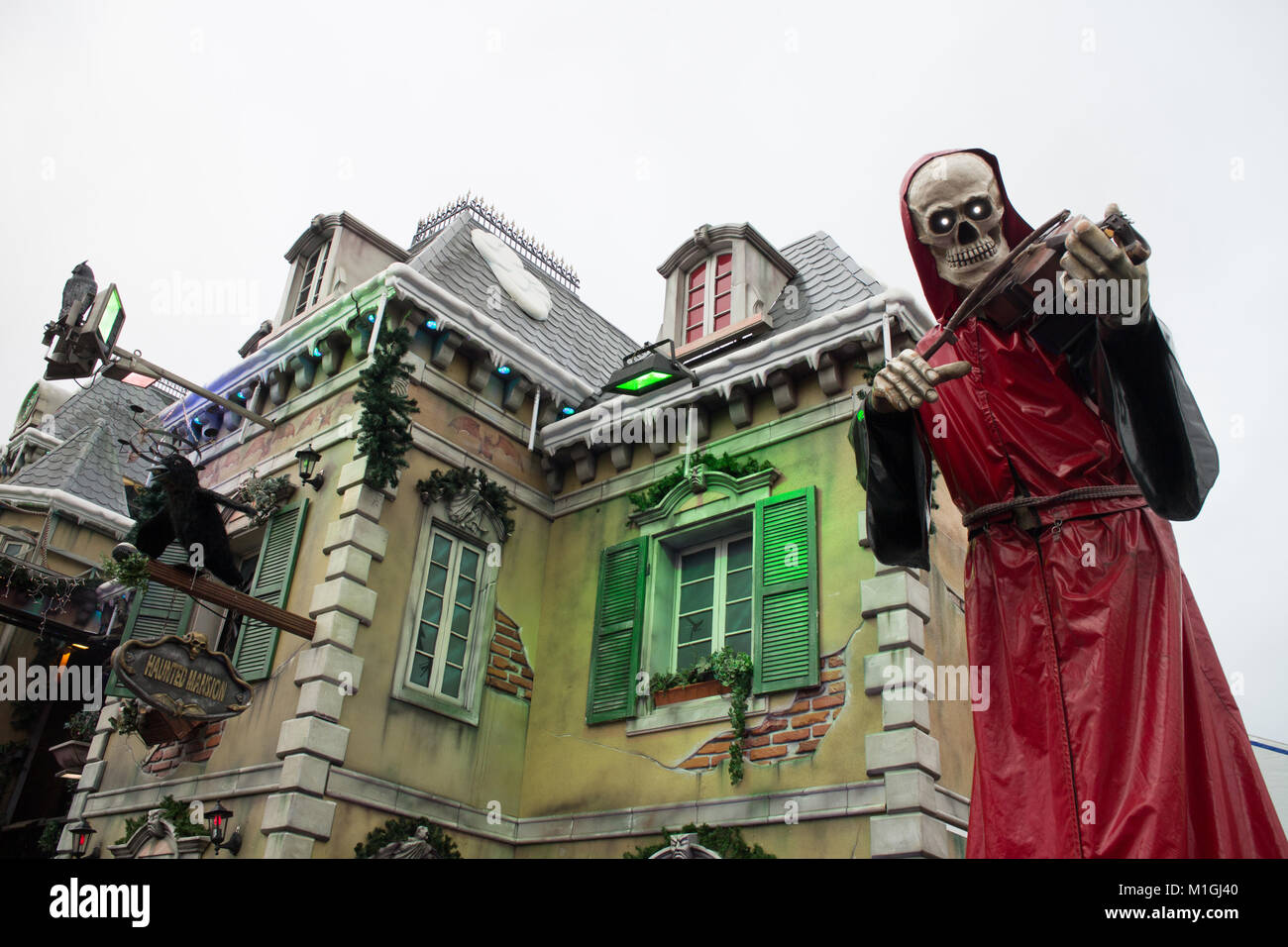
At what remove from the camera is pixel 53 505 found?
1594cm

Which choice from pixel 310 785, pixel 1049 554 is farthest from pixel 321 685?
pixel 1049 554

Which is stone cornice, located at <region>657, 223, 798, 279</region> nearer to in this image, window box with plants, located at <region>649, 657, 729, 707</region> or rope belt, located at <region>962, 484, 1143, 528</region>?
window box with plants, located at <region>649, 657, 729, 707</region>

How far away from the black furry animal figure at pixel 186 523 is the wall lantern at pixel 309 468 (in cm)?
92

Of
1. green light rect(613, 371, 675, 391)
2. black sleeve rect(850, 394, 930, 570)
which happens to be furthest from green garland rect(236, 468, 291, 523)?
black sleeve rect(850, 394, 930, 570)

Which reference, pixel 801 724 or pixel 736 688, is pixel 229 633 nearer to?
pixel 736 688

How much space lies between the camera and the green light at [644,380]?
912cm

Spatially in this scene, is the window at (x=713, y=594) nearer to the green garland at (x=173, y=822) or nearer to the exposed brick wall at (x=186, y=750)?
the exposed brick wall at (x=186, y=750)

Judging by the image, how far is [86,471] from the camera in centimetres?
1705

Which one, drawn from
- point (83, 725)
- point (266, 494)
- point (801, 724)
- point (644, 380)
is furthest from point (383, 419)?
point (83, 725)

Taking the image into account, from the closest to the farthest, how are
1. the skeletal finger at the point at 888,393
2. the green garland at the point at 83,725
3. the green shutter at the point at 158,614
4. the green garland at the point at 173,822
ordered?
the skeletal finger at the point at 888,393 < the green garland at the point at 173,822 < the green shutter at the point at 158,614 < the green garland at the point at 83,725

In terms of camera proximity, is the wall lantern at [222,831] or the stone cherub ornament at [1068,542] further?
the wall lantern at [222,831]

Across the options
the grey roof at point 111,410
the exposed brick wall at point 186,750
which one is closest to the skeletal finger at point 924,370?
the exposed brick wall at point 186,750

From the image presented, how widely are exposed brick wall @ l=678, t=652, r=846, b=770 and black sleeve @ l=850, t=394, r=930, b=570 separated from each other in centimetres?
416

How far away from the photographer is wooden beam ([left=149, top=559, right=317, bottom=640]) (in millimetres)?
8008
